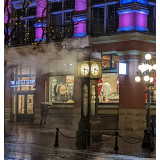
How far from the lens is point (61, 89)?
22188 mm

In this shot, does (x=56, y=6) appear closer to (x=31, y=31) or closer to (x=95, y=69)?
(x=31, y=31)

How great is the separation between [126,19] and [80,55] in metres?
3.04

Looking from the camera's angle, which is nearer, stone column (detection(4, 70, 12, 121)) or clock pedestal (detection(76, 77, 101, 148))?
clock pedestal (detection(76, 77, 101, 148))

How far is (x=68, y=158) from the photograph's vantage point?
439 inches

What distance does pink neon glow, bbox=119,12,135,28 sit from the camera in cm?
1817

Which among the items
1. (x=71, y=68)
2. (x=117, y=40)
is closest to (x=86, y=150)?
(x=117, y=40)

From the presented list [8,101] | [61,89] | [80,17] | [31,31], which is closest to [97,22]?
[80,17]

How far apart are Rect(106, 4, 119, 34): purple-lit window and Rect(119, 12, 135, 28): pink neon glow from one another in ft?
1.82

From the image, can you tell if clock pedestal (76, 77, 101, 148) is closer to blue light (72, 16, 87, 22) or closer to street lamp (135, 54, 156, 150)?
street lamp (135, 54, 156, 150)

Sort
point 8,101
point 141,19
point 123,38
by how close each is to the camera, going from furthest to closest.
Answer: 1. point 8,101
2. point 123,38
3. point 141,19

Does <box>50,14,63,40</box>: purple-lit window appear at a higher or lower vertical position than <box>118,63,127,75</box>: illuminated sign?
higher

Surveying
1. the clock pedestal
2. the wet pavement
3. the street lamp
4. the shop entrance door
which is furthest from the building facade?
the wet pavement
